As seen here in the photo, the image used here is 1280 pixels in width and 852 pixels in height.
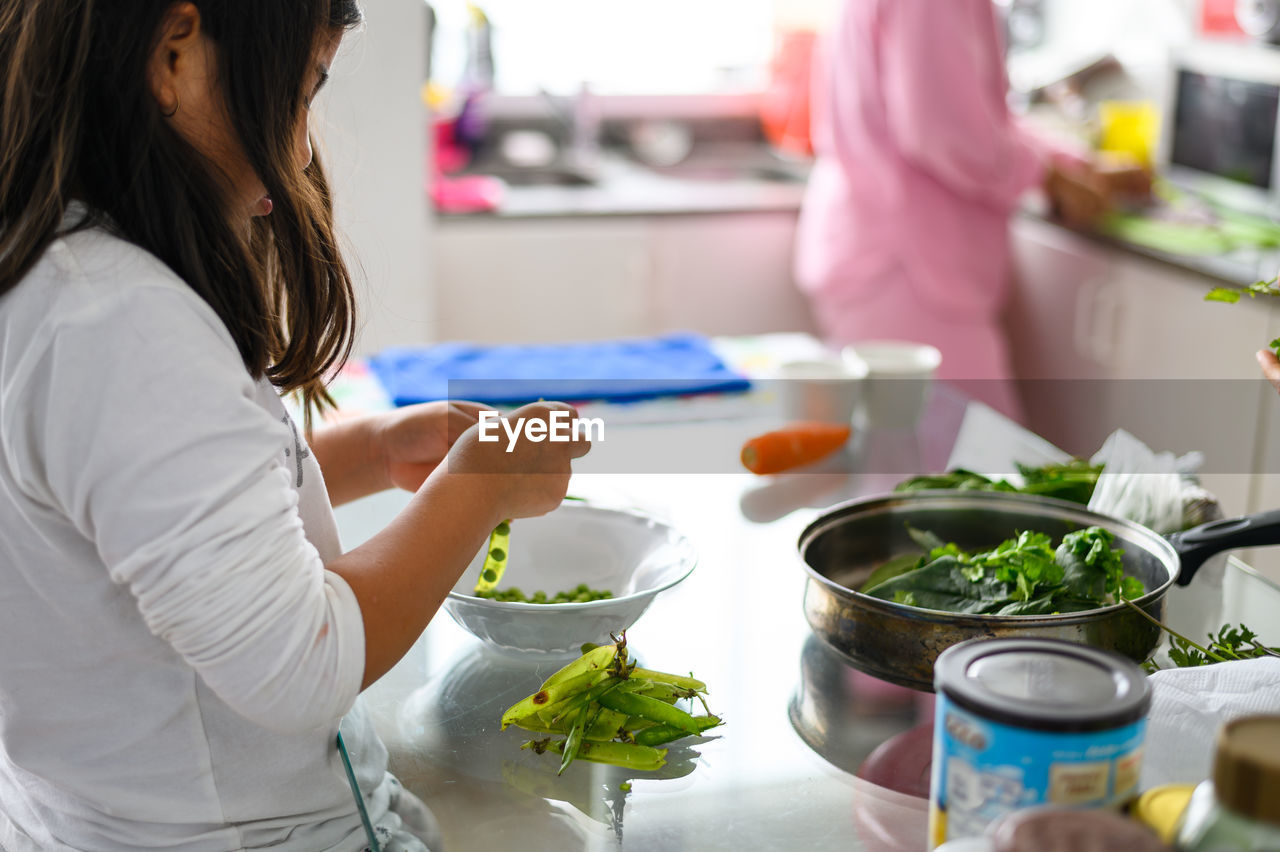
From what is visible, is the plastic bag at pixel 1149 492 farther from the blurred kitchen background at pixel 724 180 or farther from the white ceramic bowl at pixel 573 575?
the blurred kitchen background at pixel 724 180

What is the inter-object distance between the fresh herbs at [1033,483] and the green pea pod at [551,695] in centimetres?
46

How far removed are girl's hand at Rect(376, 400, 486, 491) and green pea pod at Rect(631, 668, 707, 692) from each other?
0.35 metres

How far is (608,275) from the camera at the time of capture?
3076 millimetres

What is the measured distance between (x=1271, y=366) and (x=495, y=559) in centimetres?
61

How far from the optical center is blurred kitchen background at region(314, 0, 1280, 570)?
99.2 inches

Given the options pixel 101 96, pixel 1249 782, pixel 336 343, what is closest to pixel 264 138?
pixel 101 96

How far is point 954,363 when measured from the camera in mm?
2701

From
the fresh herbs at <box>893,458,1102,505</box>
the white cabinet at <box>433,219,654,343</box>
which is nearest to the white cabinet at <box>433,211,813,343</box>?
the white cabinet at <box>433,219,654,343</box>

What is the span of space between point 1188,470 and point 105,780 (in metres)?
0.97

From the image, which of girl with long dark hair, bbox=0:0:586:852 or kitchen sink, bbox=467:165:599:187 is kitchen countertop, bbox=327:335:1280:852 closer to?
girl with long dark hair, bbox=0:0:586:852

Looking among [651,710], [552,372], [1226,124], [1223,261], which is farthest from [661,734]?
[1226,124]

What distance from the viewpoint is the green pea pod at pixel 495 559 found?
1.04 m

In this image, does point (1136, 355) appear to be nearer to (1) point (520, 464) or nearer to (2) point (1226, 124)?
(2) point (1226, 124)

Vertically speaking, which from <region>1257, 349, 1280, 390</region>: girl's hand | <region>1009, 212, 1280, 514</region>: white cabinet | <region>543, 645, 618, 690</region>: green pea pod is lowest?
<region>1009, 212, 1280, 514</region>: white cabinet
